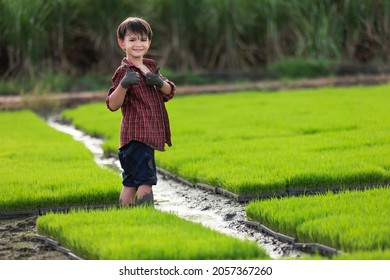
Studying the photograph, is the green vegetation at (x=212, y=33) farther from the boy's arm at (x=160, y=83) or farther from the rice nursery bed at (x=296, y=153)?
the boy's arm at (x=160, y=83)

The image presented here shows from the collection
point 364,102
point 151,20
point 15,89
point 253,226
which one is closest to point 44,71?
point 15,89

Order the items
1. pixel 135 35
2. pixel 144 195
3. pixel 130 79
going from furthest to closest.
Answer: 1. pixel 144 195
2. pixel 135 35
3. pixel 130 79

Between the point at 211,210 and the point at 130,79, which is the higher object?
the point at 130,79

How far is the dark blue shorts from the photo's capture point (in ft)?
16.4

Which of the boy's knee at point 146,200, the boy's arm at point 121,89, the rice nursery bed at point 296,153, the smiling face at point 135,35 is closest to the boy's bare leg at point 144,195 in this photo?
the boy's knee at point 146,200

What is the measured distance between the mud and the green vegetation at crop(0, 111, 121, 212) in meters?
0.21

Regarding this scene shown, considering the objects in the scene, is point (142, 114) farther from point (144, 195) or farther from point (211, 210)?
point (211, 210)

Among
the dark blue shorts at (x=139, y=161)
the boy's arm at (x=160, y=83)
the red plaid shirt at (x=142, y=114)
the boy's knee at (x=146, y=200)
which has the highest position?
the boy's arm at (x=160, y=83)

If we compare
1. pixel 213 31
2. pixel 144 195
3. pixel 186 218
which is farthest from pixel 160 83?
pixel 213 31

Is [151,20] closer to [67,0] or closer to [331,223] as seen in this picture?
[67,0]

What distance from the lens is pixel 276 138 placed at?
27.1 ft

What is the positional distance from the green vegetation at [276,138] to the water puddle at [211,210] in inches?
5.2

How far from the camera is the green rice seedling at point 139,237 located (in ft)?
12.5

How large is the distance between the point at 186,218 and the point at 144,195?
0.31 metres
